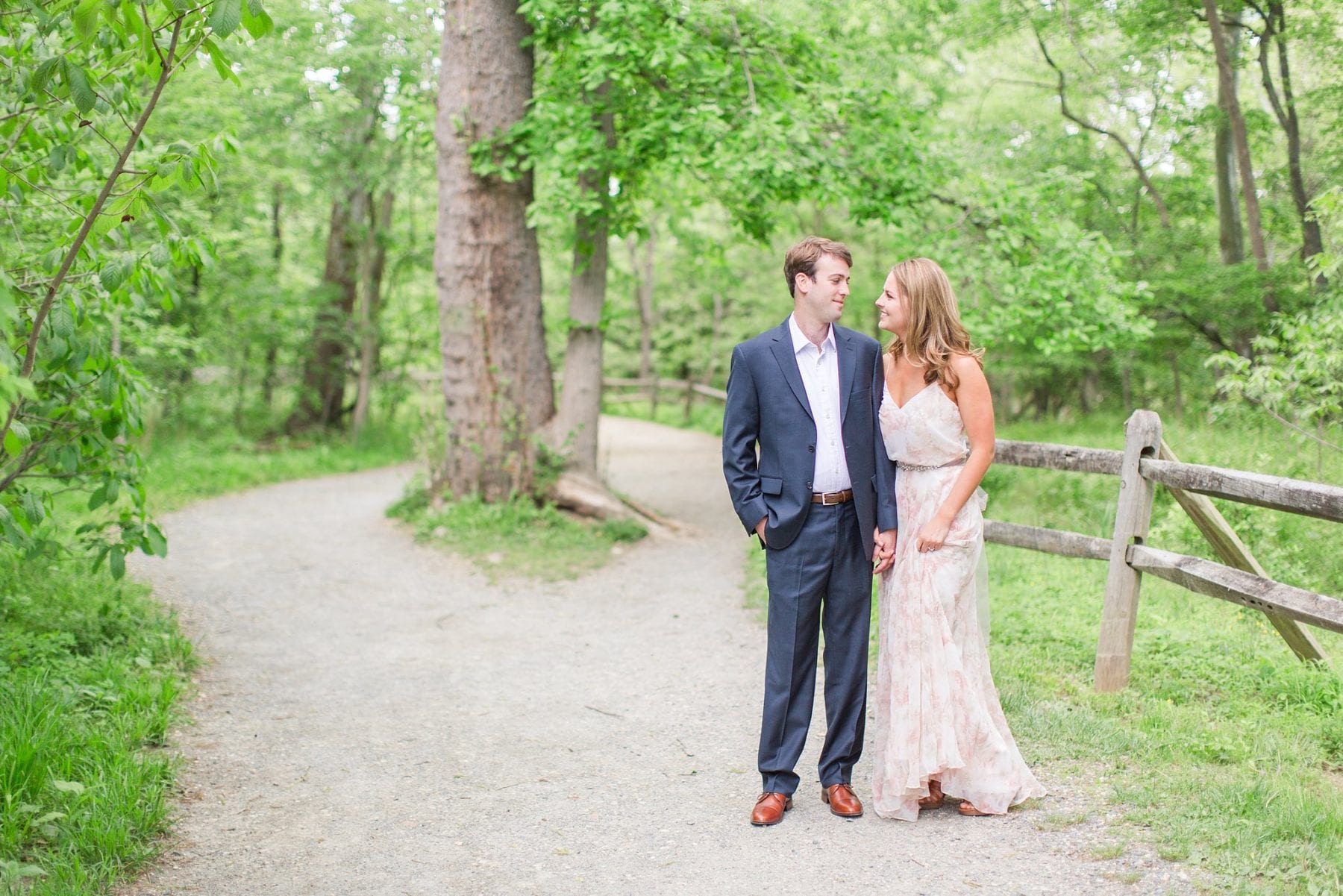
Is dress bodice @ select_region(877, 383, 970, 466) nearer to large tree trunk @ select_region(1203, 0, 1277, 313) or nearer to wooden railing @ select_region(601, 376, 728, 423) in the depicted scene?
large tree trunk @ select_region(1203, 0, 1277, 313)

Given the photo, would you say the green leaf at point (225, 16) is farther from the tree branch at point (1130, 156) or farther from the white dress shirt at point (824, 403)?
the tree branch at point (1130, 156)

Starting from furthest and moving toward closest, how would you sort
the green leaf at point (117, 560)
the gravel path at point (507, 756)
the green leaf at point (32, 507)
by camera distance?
the green leaf at point (117, 560), the green leaf at point (32, 507), the gravel path at point (507, 756)

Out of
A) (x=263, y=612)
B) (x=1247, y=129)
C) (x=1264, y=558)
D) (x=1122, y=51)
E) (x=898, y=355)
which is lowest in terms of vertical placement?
(x=263, y=612)

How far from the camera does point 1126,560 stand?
16.5 feet

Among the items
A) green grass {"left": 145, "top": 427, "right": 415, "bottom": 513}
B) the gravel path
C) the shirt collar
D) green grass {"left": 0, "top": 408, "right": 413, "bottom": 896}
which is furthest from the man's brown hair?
green grass {"left": 145, "top": 427, "right": 415, "bottom": 513}

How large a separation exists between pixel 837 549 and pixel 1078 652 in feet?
8.31

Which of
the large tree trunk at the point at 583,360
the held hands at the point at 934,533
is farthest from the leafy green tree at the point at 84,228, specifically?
the large tree trunk at the point at 583,360

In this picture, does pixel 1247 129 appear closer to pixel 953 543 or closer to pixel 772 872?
pixel 953 543

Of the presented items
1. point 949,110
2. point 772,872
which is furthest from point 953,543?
point 949,110

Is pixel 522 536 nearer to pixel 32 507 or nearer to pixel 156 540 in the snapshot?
pixel 156 540

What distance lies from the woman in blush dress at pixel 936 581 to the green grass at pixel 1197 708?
360mm

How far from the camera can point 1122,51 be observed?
15.0 metres

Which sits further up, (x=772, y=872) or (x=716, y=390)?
(x=716, y=390)

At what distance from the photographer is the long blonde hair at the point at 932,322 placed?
12.3ft
